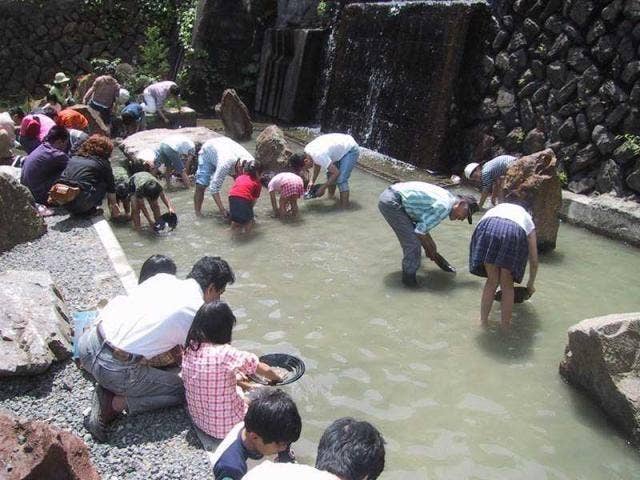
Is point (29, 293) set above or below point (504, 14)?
below

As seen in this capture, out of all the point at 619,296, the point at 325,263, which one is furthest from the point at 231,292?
the point at 619,296

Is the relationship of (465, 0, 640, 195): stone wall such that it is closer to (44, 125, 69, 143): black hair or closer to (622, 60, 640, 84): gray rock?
(622, 60, 640, 84): gray rock

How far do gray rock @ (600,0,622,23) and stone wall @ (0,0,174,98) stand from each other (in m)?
13.3

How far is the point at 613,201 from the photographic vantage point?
26.2 ft

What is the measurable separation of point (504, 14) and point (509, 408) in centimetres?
773

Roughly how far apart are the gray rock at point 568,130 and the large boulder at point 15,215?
7357 mm

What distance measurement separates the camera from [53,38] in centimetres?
1678

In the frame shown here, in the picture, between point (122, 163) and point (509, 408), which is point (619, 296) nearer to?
point (509, 408)

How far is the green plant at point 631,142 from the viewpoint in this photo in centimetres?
795

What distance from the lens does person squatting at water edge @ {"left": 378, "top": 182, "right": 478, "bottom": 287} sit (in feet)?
19.7

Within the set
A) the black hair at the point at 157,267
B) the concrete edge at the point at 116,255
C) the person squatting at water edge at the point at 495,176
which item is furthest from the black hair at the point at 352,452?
the person squatting at water edge at the point at 495,176

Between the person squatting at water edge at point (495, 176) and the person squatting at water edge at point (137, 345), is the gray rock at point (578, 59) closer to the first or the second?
the person squatting at water edge at point (495, 176)

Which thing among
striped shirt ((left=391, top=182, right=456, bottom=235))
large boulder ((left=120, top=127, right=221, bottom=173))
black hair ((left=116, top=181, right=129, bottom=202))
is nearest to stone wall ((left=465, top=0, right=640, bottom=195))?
striped shirt ((left=391, top=182, right=456, bottom=235))

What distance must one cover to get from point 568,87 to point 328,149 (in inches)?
148
